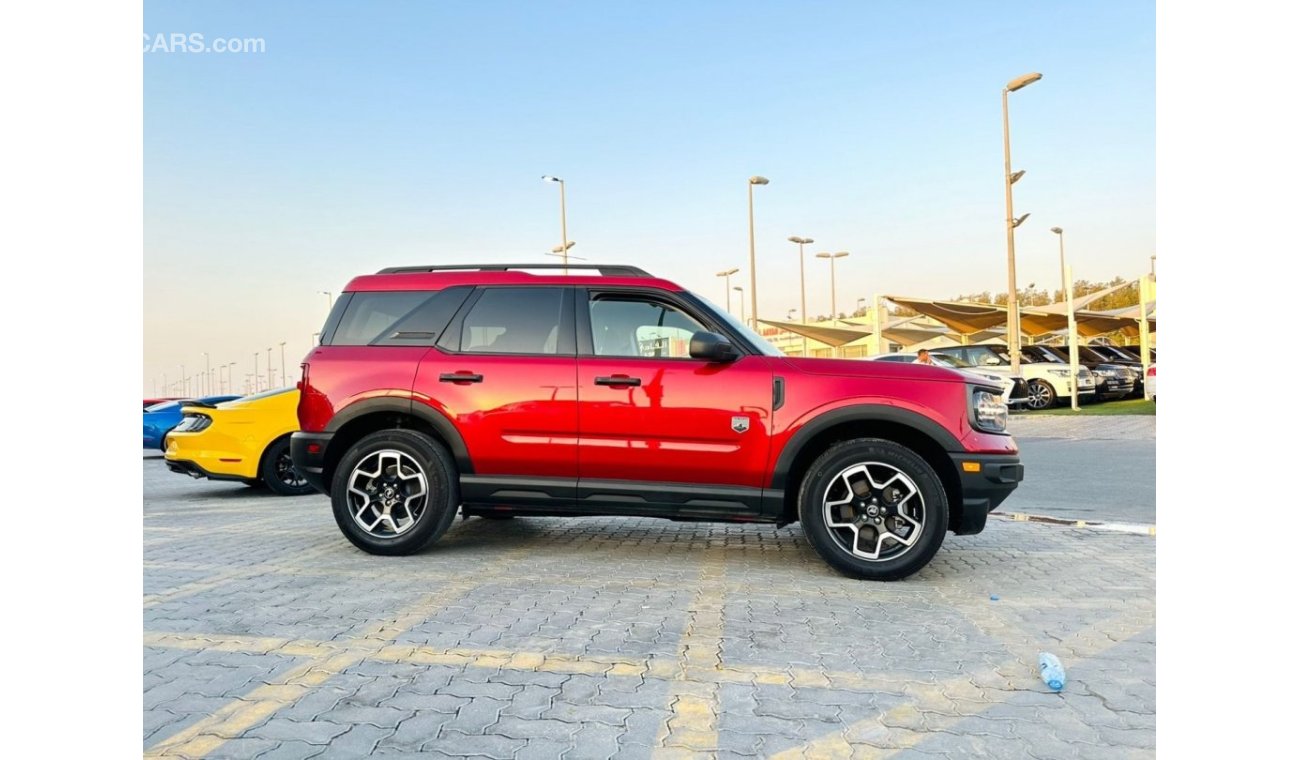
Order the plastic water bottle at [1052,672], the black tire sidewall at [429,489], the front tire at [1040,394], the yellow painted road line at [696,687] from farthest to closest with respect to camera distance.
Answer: the front tire at [1040,394] → the black tire sidewall at [429,489] → the plastic water bottle at [1052,672] → the yellow painted road line at [696,687]

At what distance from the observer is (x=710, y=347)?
4805 millimetres

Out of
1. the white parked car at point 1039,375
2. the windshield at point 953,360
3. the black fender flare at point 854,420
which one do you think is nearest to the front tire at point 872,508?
the black fender flare at point 854,420

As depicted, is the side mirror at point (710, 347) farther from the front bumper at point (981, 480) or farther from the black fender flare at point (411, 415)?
the black fender flare at point (411, 415)

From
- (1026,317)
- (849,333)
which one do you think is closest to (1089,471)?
(1026,317)

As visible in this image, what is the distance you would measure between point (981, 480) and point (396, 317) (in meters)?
3.85

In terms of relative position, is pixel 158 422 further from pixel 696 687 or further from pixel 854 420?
pixel 696 687

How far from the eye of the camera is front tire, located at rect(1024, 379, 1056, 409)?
886 inches

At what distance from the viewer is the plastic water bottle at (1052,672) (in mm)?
3062

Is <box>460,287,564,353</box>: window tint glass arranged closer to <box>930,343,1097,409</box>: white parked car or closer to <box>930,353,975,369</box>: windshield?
<box>930,353,975,369</box>: windshield

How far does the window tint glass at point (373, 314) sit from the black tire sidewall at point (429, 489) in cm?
69

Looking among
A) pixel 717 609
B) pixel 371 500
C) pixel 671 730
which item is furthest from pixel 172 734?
pixel 371 500

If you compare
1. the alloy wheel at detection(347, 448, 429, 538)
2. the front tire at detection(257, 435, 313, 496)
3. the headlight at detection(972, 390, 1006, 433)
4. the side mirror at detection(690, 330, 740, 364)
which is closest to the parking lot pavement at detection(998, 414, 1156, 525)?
the headlight at detection(972, 390, 1006, 433)

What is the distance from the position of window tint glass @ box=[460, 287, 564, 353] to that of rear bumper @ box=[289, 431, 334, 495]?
1128 mm
